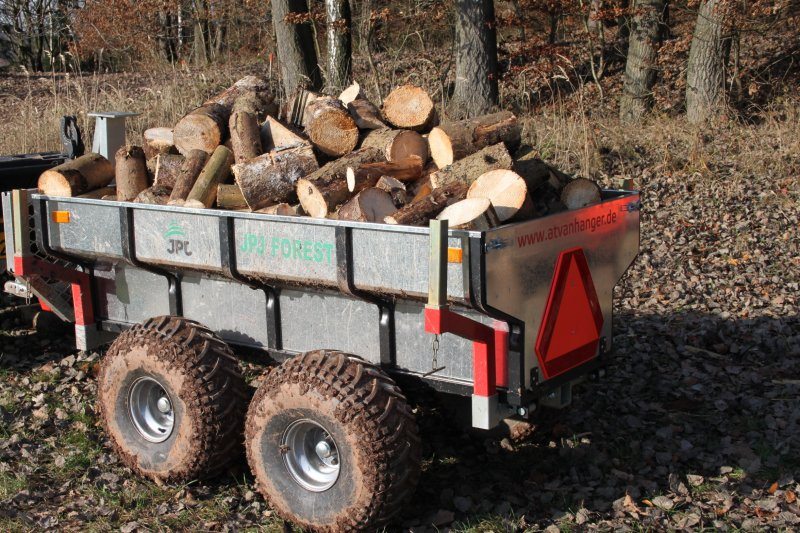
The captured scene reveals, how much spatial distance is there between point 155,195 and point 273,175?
854mm

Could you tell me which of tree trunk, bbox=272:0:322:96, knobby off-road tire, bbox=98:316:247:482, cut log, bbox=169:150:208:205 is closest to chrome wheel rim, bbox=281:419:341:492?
knobby off-road tire, bbox=98:316:247:482

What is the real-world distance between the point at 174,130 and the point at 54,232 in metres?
1.07

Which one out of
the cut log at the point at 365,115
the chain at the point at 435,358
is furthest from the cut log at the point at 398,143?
the chain at the point at 435,358

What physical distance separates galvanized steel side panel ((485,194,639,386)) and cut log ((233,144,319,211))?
65.1 inches

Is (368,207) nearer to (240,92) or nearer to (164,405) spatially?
(164,405)

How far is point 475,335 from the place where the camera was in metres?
3.84

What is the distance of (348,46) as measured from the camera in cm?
1356

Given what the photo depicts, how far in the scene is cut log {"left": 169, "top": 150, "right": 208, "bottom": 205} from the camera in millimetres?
5262

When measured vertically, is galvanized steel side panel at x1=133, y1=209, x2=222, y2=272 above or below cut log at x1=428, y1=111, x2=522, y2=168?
below

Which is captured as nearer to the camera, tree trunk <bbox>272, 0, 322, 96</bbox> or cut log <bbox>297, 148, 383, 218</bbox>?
cut log <bbox>297, 148, 383, 218</bbox>

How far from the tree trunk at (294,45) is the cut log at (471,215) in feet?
31.6

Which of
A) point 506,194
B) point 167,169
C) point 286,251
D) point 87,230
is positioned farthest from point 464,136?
point 87,230

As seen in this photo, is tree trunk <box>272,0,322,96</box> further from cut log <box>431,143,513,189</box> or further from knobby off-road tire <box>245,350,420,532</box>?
knobby off-road tire <box>245,350,420,532</box>

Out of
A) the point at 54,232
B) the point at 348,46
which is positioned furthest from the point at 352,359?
the point at 348,46
